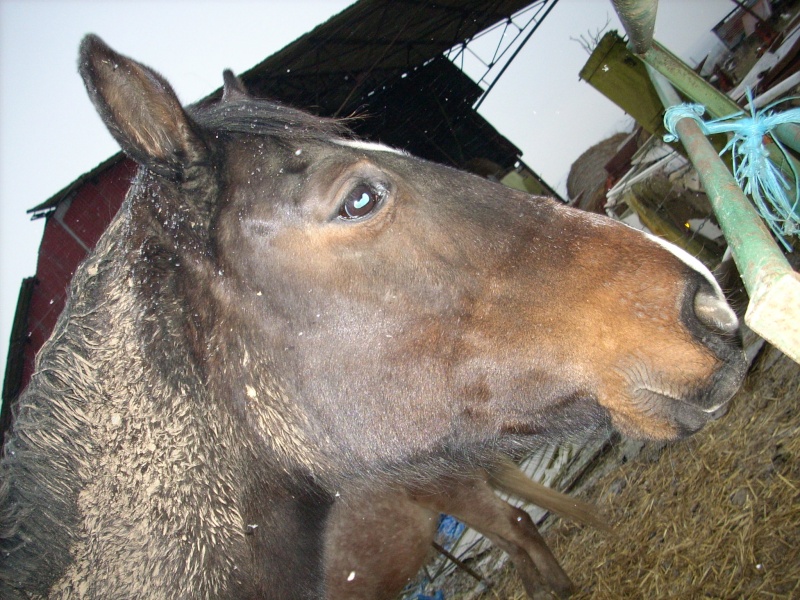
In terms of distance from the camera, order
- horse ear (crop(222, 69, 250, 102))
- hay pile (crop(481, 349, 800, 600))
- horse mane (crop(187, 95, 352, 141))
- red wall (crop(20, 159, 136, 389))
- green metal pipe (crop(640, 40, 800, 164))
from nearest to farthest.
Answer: horse mane (crop(187, 95, 352, 141)) < green metal pipe (crop(640, 40, 800, 164)) < horse ear (crop(222, 69, 250, 102)) < hay pile (crop(481, 349, 800, 600)) < red wall (crop(20, 159, 136, 389))

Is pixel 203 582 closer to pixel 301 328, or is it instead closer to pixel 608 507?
pixel 301 328

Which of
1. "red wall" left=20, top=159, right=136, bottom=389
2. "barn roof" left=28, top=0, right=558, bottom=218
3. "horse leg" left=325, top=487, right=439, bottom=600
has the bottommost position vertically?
"horse leg" left=325, top=487, right=439, bottom=600

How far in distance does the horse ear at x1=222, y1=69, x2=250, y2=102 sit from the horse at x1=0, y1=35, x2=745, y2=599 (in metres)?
0.92

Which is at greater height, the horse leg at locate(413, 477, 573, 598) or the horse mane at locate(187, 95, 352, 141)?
the horse mane at locate(187, 95, 352, 141)

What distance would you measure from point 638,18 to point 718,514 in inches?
139

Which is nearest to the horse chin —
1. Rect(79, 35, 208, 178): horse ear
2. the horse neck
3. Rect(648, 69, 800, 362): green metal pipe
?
Rect(648, 69, 800, 362): green metal pipe

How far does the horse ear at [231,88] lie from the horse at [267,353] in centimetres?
92

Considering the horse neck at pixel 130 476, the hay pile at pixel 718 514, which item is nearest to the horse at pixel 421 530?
the hay pile at pixel 718 514

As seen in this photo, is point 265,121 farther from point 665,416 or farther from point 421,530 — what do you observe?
point 421,530

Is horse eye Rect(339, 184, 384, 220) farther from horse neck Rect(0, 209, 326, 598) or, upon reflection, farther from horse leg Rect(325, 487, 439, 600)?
horse leg Rect(325, 487, 439, 600)

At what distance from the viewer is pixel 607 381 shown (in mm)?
1605

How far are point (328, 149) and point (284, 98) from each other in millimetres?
10794

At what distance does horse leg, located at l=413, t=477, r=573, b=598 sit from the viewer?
14.3 ft

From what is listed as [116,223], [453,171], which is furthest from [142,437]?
[453,171]
